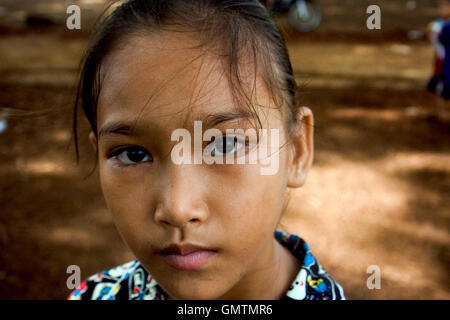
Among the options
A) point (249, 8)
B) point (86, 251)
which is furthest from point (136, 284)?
point (86, 251)

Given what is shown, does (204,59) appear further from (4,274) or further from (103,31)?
(4,274)

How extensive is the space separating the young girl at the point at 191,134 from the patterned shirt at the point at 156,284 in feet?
0.76

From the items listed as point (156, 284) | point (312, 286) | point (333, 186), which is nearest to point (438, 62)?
point (333, 186)

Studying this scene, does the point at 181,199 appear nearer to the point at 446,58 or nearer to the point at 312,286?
the point at 312,286

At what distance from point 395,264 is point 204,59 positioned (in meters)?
2.06

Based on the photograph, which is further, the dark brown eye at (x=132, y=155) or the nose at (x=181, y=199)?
the dark brown eye at (x=132, y=155)

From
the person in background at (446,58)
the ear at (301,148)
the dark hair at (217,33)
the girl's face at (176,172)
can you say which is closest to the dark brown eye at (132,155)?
the girl's face at (176,172)

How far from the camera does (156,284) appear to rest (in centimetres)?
134

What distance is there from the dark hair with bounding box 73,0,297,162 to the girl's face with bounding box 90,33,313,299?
0.03 metres

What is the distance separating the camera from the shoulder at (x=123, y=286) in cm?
135

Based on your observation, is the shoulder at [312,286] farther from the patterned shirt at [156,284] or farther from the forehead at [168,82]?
the forehead at [168,82]

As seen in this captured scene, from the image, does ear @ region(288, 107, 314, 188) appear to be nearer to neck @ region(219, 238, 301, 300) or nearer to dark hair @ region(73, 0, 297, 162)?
dark hair @ region(73, 0, 297, 162)

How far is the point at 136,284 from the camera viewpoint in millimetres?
1379

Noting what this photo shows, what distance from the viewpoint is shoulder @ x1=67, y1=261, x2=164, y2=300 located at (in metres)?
1.35
